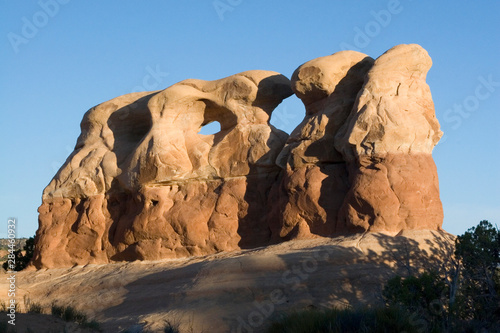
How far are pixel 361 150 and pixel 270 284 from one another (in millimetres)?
5060

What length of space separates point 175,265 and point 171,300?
341cm

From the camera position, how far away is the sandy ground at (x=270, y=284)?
17.3 meters

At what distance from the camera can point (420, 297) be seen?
15.8m

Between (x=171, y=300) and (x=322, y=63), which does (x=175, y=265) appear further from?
(x=322, y=63)

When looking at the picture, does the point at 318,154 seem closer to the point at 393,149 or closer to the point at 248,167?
the point at 393,149

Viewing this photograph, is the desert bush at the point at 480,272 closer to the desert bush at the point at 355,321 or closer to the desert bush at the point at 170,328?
the desert bush at the point at 355,321

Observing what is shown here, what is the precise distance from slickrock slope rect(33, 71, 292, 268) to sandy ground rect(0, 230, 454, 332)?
280cm

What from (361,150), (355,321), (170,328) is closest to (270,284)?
(170,328)

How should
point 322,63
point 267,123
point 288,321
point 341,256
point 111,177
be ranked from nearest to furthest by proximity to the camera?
point 288,321 < point 341,256 < point 322,63 < point 267,123 < point 111,177

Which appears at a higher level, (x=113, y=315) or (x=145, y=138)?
(x=145, y=138)

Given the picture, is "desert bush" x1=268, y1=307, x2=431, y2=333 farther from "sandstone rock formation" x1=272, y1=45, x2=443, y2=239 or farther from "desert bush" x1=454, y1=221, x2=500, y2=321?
"sandstone rock formation" x1=272, y1=45, x2=443, y2=239

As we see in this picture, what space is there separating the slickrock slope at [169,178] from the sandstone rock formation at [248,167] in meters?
0.05

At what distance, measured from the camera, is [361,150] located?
2027cm

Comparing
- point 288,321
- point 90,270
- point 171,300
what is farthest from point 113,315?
point 288,321
